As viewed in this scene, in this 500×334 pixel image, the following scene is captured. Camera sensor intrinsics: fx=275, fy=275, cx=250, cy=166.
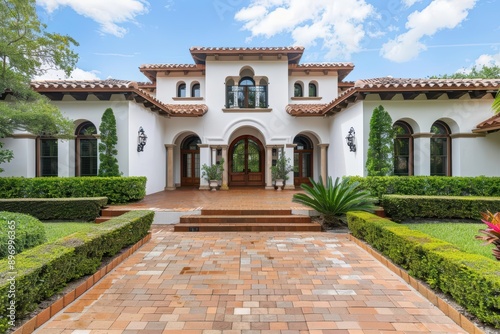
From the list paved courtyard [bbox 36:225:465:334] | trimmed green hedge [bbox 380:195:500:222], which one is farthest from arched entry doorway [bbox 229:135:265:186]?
paved courtyard [bbox 36:225:465:334]

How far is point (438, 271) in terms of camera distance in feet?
12.2

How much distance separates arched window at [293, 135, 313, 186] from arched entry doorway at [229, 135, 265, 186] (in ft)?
6.70

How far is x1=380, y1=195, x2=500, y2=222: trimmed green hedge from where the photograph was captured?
26.0 feet

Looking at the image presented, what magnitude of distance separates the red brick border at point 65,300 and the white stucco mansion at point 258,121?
263 inches

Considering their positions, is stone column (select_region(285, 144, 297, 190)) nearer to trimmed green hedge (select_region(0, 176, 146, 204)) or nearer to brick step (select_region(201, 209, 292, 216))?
brick step (select_region(201, 209, 292, 216))

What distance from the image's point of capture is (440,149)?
37.1 feet

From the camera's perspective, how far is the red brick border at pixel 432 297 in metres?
3.05

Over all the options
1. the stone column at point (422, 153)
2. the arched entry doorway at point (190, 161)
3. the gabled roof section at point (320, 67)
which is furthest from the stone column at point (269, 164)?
the stone column at point (422, 153)

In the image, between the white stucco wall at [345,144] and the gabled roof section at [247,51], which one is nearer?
the white stucco wall at [345,144]

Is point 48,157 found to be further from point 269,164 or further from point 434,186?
point 434,186

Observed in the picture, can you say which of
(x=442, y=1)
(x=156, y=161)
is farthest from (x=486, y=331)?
(x=442, y=1)

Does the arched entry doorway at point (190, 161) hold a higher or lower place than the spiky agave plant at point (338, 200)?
higher

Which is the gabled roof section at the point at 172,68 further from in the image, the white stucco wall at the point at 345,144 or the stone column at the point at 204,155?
the white stucco wall at the point at 345,144

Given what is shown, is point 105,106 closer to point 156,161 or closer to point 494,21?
point 156,161
